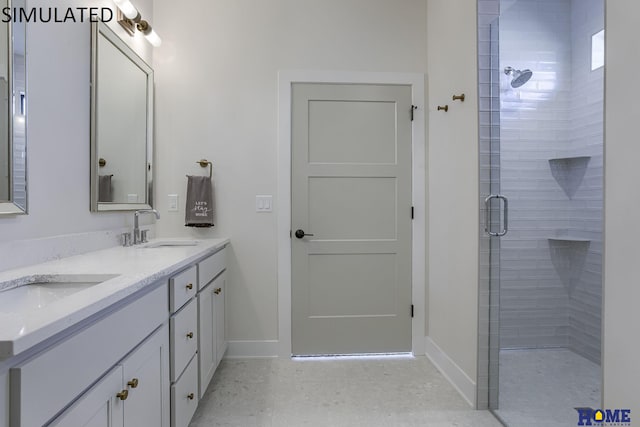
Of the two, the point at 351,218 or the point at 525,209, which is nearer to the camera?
the point at 525,209

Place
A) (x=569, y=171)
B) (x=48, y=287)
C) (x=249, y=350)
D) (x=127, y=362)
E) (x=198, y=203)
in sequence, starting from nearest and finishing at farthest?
(x=127, y=362) → (x=48, y=287) → (x=569, y=171) → (x=198, y=203) → (x=249, y=350)

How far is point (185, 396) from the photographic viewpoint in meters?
1.50

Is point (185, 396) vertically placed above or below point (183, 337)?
below

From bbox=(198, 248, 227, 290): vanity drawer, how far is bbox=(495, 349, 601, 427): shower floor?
64.7 inches

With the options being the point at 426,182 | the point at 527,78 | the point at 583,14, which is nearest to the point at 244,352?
the point at 426,182

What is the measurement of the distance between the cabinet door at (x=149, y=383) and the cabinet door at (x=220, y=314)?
754mm

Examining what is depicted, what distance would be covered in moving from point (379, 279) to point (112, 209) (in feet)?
5.86

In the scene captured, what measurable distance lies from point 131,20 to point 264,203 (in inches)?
53.7

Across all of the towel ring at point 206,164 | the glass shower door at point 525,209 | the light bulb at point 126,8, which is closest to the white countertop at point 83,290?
the towel ring at point 206,164

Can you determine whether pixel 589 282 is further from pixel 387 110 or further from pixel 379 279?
pixel 387 110

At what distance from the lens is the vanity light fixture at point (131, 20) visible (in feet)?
6.19

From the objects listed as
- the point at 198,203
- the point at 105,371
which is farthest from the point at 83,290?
the point at 198,203

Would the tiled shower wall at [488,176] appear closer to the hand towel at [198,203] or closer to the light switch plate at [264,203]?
the light switch plate at [264,203]
